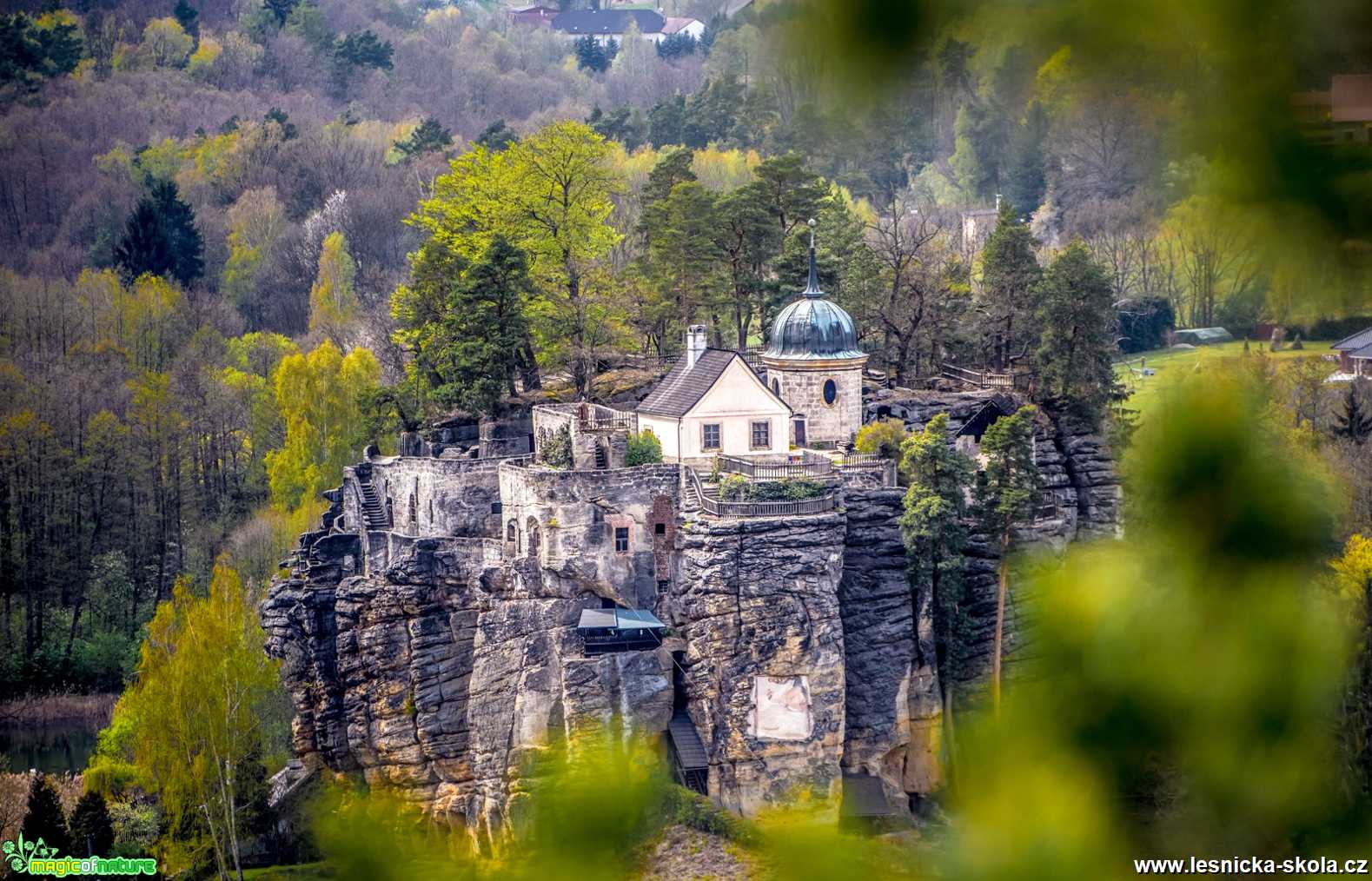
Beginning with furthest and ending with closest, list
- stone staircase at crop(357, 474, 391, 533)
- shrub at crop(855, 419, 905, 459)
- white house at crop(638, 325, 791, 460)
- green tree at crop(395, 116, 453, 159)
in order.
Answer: green tree at crop(395, 116, 453, 159) < stone staircase at crop(357, 474, 391, 533) < shrub at crop(855, 419, 905, 459) < white house at crop(638, 325, 791, 460)

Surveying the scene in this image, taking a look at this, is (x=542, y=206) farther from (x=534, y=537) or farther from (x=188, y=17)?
(x=188, y=17)

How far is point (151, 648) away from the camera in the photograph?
5497 cm

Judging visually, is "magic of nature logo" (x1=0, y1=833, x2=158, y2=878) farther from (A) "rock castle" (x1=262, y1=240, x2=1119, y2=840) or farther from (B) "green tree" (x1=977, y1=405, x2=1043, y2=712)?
(B) "green tree" (x1=977, y1=405, x2=1043, y2=712)

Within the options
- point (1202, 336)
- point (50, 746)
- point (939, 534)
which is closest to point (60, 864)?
point (50, 746)

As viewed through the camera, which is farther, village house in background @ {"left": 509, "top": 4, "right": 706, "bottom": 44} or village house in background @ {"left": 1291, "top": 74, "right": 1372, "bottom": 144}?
village house in background @ {"left": 509, "top": 4, "right": 706, "bottom": 44}

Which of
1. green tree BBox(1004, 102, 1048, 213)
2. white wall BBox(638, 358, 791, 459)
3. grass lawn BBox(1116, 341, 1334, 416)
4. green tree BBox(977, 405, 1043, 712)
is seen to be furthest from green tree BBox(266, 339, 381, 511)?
grass lawn BBox(1116, 341, 1334, 416)

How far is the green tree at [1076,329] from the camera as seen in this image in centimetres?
5294

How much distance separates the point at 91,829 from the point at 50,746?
18287 millimetres

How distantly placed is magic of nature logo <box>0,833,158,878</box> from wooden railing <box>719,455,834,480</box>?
16.8 m

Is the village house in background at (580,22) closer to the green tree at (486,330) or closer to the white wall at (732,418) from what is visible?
the green tree at (486,330)

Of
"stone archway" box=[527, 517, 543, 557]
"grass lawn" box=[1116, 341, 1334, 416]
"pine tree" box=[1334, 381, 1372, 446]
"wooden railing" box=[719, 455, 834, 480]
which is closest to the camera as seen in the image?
"grass lawn" box=[1116, 341, 1334, 416]

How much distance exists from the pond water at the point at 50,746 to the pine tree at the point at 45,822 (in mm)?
14249

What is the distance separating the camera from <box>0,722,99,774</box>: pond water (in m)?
60.6

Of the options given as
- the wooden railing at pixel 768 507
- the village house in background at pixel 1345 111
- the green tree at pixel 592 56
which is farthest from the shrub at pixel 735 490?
the green tree at pixel 592 56
